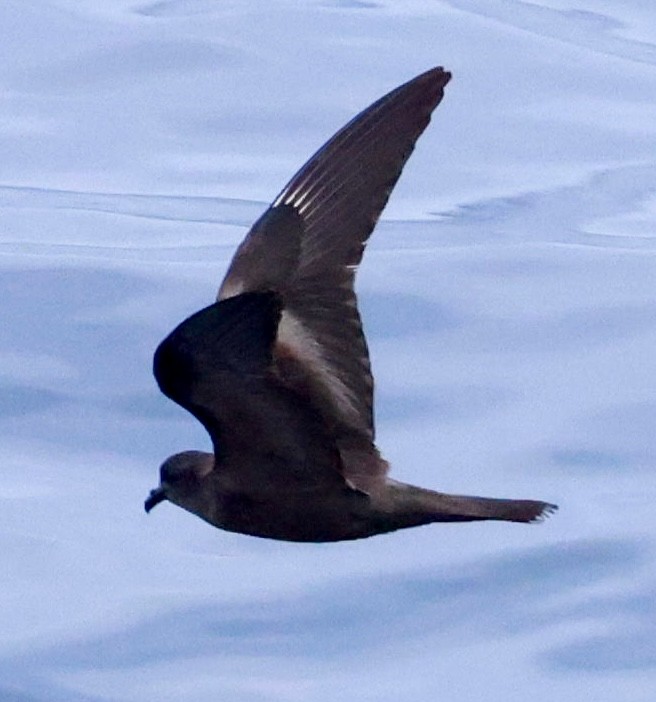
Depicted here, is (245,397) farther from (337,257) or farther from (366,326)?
(366,326)

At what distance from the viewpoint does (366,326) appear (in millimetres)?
8586

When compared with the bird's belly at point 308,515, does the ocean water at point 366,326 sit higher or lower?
higher

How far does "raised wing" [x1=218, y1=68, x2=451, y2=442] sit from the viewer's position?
17.1 feet

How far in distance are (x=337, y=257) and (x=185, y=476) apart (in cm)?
63

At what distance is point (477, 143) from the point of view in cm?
1029

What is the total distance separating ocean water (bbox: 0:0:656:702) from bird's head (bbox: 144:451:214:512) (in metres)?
1.28

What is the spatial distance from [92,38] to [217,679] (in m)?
5.15

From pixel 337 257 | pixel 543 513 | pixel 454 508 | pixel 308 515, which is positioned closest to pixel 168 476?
pixel 308 515

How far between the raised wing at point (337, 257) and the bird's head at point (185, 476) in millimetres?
338

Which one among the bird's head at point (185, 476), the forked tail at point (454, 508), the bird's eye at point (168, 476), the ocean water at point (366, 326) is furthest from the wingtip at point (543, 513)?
the ocean water at point (366, 326)

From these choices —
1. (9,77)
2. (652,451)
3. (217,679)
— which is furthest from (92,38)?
(217,679)

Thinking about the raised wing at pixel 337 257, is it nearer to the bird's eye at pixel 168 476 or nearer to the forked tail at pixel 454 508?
the forked tail at pixel 454 508

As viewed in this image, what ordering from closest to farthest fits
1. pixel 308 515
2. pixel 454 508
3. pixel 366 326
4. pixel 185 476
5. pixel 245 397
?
pixel 245 397 < pixel 454 508 < pixel 308 515 < pixel 185 476 < pixel 366 326

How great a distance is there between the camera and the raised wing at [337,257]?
5.22 meters
